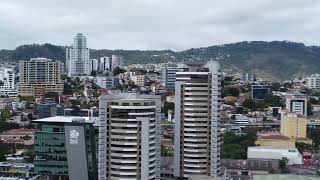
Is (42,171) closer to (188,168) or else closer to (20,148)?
(188,168)

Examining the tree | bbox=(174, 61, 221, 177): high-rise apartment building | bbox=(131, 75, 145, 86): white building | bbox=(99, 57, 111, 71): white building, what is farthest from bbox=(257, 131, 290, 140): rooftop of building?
bbox=(99, 57, 111, 71): white building

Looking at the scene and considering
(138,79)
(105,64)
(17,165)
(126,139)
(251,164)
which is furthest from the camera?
(105,64)

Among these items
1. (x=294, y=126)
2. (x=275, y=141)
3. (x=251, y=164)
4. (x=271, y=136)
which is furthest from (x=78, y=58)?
(x=251, y=164)

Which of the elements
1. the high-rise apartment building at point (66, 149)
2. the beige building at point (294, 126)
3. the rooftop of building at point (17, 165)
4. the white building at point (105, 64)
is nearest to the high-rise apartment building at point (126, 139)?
the high-rise apartment building at point (66, 149)

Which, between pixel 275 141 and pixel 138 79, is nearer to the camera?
pixel 275 141

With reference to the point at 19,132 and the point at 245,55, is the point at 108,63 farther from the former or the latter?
the point at 19,132

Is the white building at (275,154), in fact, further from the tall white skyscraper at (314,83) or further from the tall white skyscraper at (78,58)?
the tall white skyscraper at (78,58)

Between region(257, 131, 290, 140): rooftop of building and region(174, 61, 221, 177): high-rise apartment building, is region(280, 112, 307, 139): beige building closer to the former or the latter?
region(257, 131, 290, 140): rooftop of building
